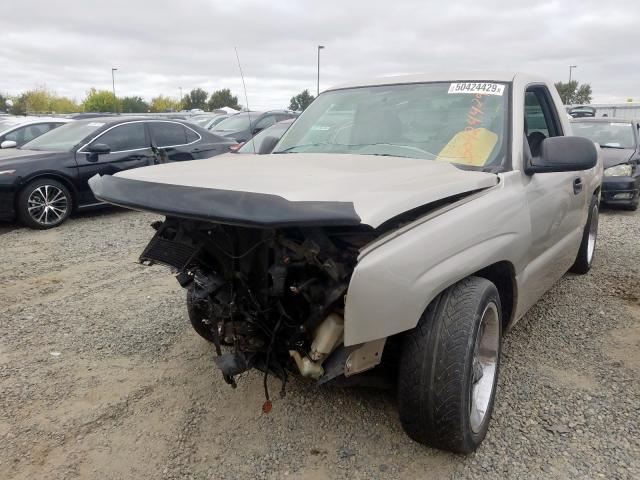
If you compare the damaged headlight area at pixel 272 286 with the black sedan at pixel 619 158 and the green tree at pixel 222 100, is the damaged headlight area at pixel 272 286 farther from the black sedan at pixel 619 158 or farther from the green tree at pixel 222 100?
the green tree at pixel 222 100

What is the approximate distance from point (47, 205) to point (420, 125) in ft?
20.0

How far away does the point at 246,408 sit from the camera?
290 centimetres

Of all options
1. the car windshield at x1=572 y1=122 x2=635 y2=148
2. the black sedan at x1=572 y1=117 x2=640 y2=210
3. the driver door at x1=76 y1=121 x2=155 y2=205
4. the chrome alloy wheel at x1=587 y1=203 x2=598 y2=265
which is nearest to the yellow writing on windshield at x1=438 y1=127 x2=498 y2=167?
the chrome alloy wheel at x1=587 y1=203 x2=598 y2=265

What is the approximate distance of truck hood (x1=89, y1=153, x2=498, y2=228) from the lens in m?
1.89

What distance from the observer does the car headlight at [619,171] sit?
28.1 feet

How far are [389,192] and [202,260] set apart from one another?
97cm

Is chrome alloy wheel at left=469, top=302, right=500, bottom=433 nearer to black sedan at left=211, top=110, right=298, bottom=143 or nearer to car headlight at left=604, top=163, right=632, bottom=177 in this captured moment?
car headlight at left=604, top=163, right=632, bottom=177

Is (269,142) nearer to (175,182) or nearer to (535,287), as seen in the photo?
(175,182)

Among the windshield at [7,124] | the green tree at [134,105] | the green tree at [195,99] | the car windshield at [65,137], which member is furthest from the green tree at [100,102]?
the car windshield at [65,137]

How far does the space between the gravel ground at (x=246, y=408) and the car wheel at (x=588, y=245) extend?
52 cm

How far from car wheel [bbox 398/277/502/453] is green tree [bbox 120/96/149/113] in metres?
61.8

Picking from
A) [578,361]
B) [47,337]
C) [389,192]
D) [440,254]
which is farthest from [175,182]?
[578,361]

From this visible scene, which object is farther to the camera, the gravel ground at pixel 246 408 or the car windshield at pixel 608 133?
the car windshield at pixel 608 133

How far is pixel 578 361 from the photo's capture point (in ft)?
11.2
